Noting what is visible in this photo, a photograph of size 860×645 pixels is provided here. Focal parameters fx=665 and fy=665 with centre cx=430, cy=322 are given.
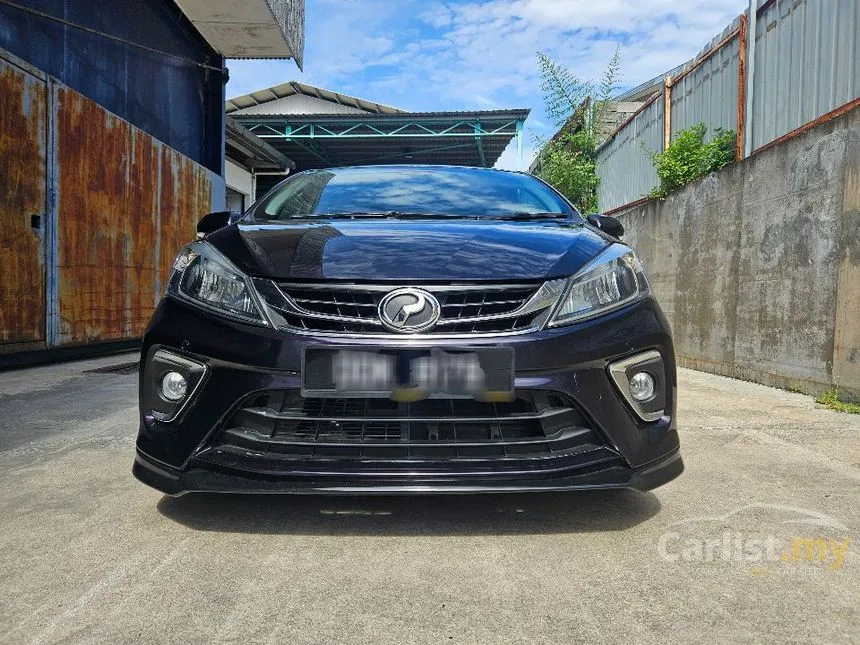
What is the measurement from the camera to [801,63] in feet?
17.3

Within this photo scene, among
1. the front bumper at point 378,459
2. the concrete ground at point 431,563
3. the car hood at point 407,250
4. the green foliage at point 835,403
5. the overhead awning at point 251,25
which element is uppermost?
the overhead awning at point 251,25

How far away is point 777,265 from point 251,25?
27.4ft

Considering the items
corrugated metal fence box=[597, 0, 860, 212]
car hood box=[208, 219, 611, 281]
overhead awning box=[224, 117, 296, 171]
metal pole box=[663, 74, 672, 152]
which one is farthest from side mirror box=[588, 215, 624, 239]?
overhead awning box=[224, 117, 296, 171]

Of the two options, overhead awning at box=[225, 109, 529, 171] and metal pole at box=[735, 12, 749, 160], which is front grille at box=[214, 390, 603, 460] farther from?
overhead awning at box=[225, 109, 529, 171]

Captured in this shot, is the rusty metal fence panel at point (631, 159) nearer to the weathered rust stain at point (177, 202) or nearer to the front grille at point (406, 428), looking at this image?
the weathered rust stain at point (177, 202)

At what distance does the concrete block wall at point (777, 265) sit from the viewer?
14.5 feet

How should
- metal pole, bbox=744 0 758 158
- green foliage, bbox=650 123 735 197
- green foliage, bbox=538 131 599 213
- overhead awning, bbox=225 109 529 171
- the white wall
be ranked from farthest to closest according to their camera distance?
the white wall
overhead awning, bbox=225 109 529 171
green foliage, bbox=538 131 599 213
green foliage, bbox=650 123 735 197
metal pole, bbox=744 0 758 158

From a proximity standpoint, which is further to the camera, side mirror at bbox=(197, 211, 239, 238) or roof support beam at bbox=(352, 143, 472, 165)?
roof support beam at bbox=(352, 143, 472, 165)

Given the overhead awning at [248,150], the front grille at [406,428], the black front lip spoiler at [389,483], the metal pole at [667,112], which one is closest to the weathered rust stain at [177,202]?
the overhead awning at [248,150]

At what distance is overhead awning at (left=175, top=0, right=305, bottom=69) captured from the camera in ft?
31.2

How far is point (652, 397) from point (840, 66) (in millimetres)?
4110

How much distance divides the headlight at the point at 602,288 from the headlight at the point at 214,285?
2.92 ft

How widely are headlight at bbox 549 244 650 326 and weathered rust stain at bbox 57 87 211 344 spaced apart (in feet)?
19.1

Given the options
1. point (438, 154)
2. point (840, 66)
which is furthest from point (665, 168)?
point (438, 154)
